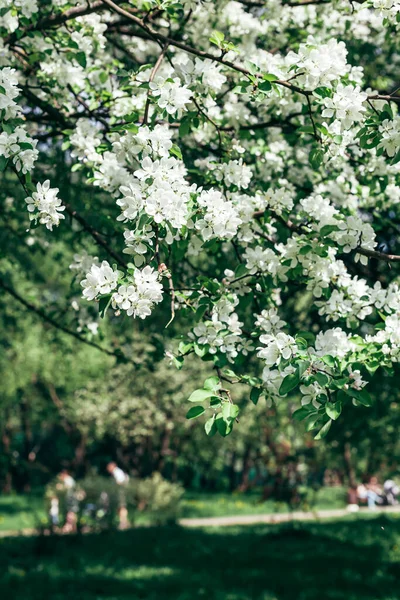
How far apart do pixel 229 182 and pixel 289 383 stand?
1.51m

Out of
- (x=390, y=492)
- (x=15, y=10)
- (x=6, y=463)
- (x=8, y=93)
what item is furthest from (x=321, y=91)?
(x=6, y=463)

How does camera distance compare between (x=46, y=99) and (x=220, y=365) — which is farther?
(x=46, y=99)

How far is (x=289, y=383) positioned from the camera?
3045mm

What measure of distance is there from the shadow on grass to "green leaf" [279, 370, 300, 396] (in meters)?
3.86

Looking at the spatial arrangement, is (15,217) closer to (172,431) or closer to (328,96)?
(328,96)

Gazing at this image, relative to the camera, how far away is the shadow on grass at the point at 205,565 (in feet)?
28.2

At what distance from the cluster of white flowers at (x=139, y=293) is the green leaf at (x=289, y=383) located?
681 millimetres

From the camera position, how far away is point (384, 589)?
8.68 metres

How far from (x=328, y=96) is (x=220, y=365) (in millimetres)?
1508

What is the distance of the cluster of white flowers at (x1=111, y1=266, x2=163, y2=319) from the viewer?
3021mm

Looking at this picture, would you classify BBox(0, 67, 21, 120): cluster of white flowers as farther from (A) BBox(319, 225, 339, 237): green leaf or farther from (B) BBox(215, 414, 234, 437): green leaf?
(B) BBox(215, 414, 234, 437): green leaf

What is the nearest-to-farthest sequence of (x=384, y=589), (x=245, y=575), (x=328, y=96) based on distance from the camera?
1. (x=328, y=96)
2. (x=384, y=589)
3. (x=245, y=575)

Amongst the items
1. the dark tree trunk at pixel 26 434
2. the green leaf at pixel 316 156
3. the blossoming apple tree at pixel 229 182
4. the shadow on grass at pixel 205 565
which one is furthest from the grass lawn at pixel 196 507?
the green leaf at pixel 316 156

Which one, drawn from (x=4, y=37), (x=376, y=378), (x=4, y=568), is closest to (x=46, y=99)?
(x=4, y=37)
